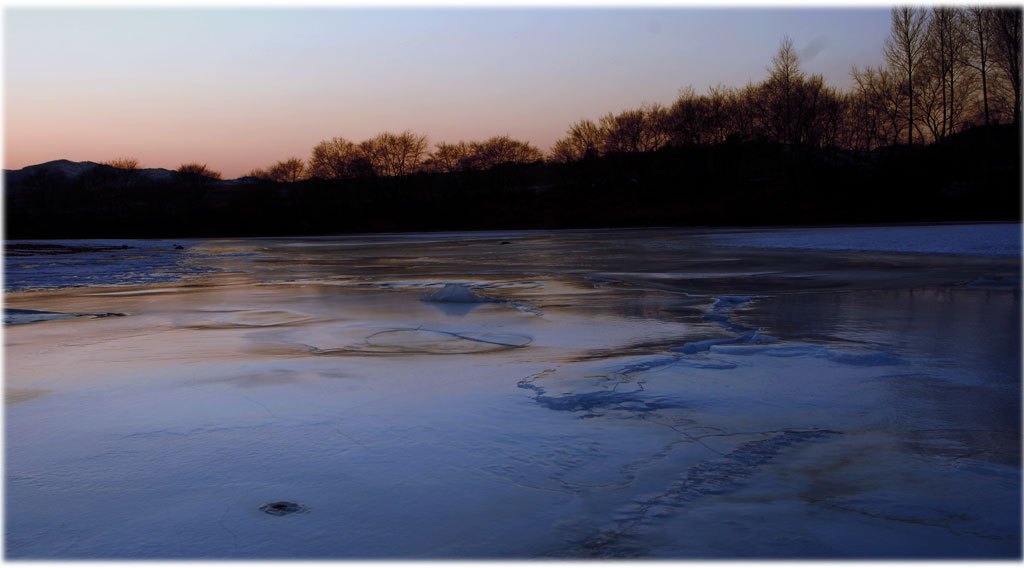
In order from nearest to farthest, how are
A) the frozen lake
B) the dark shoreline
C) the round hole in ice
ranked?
the frozen lake → the round hole in ice → the dark shoreline

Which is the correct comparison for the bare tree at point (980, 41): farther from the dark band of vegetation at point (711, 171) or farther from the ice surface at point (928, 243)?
the ice surface at point (928, 243)

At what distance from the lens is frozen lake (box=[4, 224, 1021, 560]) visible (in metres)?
2.60

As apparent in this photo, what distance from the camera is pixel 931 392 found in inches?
176

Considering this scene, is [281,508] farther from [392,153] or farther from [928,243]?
[392,153]

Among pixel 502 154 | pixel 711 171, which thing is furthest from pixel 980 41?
pixel 502 154

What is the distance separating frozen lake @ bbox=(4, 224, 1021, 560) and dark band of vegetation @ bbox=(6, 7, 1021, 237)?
42.9 meters

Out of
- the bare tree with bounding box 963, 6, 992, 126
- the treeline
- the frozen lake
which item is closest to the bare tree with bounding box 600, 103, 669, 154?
the treeline

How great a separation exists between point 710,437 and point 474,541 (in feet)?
5.33

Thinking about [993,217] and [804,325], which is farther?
[993,217]

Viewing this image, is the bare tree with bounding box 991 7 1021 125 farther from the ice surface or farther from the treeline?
the ice surface

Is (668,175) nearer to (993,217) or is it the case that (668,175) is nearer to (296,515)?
(993,217)

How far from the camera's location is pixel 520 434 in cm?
374

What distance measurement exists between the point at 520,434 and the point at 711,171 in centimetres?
6840

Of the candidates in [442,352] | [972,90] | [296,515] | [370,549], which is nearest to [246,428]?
[296,515]
